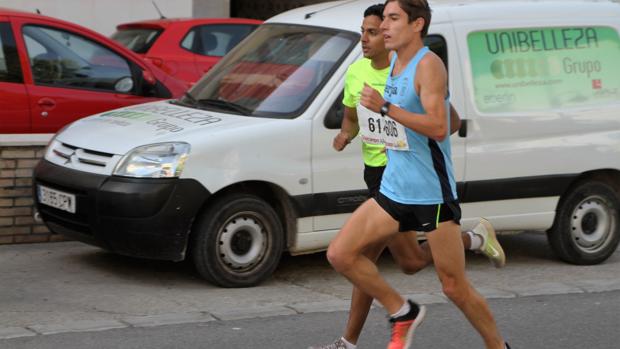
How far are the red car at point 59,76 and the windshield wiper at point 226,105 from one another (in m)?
1.63

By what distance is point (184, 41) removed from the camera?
1461 centimetres

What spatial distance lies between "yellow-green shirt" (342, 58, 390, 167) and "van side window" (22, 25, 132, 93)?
3.67m

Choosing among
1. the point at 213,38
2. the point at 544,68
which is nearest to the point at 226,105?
the point at 544,68

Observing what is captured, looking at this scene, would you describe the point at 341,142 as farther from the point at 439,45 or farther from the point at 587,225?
the point at 587,225

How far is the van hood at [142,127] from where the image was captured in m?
7.68

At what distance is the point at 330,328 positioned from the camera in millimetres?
7008

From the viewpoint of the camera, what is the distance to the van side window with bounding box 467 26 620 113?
8.56 metres

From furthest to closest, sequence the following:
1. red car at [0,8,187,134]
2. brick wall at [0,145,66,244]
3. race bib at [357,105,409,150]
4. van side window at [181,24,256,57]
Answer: van side window at [181,24,256,57] < red car at [0,8,187,134] < brick wall at [0,145,66,244] < race bib at [357,105,409,150]

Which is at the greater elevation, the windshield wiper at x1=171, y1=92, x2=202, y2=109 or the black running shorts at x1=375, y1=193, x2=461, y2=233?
the windshield wiper at x1=171, y1=92, x2=202, y2=109

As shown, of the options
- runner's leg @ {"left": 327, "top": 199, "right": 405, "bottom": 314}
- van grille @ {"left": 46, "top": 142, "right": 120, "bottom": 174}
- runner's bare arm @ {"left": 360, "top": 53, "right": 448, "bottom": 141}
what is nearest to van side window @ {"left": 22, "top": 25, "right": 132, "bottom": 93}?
van grille @ {"left": 46, "top": 142, "right": 120, "bottom": 174}

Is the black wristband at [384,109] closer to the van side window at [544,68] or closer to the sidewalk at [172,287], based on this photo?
the sidewalk at [172,287]

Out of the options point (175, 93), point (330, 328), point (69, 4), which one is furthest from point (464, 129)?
point (69, 4)

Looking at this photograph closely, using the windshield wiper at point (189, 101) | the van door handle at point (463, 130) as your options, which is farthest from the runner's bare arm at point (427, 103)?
the windshield wiper at point (189, 101)

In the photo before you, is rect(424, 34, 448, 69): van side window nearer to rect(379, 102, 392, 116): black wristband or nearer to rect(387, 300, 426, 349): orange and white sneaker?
rect(387, 300, 426, 349): orange and white sneaker
